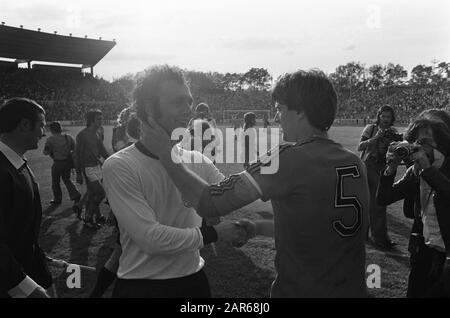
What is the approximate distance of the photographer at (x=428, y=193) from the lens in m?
2.69

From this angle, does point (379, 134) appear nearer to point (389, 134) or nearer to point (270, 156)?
point (389, 134)

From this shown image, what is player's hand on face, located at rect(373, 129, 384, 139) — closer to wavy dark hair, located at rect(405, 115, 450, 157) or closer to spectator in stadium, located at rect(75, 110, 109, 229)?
wavy dark hair, located at rect(405, 115, 450, 157)

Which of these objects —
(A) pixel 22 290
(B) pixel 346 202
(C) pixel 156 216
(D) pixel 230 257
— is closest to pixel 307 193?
(B) pixel 346 202

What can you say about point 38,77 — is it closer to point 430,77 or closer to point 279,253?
point 279,253

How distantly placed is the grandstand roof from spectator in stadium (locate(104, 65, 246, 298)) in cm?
5301

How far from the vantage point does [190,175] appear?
6.42 feet

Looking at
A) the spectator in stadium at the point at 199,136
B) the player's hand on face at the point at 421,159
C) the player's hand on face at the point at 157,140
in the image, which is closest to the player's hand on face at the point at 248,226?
the player's hand on face at the point at 157,140

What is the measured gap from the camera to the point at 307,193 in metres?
1.80

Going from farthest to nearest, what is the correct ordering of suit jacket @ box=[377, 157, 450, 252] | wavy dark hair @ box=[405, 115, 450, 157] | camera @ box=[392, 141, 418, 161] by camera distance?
1. wavy dark hair @ box=[405, 115, 450, 157]
2. camera @ box=[392, 141, 418, 161]
3. suit jacket @ box=[377, 157, 450, 252]

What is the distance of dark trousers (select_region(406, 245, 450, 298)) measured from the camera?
2.87 m

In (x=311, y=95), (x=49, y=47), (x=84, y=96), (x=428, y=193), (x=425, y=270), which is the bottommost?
(x=425, y=270)

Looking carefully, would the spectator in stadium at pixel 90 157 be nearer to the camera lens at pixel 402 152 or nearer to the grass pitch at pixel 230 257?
the grass pitch at pixel 230 257

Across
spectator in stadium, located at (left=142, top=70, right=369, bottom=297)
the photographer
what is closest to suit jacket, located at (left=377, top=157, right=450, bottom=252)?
the photographer

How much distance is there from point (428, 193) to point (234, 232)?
1.72 metres
